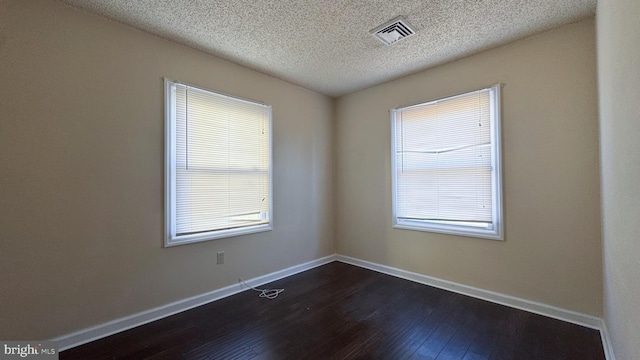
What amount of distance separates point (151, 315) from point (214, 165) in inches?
59.8

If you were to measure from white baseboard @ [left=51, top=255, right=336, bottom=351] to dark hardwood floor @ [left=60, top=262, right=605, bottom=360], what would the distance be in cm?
6

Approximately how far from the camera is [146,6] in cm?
204

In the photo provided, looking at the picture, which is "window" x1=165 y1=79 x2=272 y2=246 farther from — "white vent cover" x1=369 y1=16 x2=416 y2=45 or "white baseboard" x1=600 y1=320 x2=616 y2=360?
"white baseboard" x1=600 y1=320 x2=616 y2=360

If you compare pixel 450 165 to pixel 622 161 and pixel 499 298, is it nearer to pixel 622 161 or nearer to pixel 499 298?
pixel 499 298

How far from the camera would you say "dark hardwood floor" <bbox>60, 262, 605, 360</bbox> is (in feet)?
6.23

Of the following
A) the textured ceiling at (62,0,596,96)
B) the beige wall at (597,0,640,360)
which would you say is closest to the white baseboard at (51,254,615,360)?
the beige wall at (597,0,640,360)

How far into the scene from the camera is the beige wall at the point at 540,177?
2.21 metres

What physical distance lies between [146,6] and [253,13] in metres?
0.83

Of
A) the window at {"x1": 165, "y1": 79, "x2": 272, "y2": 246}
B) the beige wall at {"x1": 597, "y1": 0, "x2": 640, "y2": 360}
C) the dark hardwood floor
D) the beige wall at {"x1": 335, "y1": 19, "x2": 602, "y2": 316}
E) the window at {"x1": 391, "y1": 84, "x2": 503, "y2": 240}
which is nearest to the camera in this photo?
the beige wall at {"x1": 597, "y1": 0, "x2": 640, "y2": 360}

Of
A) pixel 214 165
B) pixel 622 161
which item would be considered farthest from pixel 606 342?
pixel 214 165

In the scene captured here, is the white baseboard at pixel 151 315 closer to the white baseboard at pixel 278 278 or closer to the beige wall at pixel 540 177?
the white baseboard at pixel 278 278

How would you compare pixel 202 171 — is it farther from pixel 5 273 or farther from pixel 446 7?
pixel 446 7

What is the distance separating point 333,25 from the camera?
2.29m

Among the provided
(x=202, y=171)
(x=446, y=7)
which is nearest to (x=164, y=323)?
(x=202, y=171)
